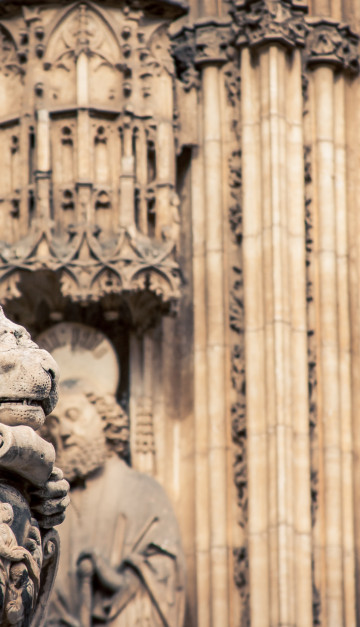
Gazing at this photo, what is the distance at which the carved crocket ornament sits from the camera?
6.36m

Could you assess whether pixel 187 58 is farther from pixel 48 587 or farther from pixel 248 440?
pixel 48 587

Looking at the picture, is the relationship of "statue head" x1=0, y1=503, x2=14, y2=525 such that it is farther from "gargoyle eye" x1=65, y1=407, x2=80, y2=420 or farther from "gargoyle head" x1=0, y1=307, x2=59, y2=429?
"gargoyle eye" x1=65, y1=407, x2=80, y2=420

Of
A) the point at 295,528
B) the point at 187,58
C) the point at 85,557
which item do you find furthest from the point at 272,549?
the point at 187,58

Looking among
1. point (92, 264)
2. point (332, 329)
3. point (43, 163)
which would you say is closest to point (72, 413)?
point (92, 264)

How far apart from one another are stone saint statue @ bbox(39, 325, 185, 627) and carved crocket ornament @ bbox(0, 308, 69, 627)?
738cm

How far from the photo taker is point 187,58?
596 inches

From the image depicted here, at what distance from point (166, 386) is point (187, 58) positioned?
6.77 ft

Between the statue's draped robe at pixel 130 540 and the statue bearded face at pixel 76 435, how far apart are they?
0.52 ft

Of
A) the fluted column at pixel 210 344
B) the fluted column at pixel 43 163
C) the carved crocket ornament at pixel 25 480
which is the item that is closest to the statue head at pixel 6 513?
the carved crocket ornament at pixel 25 480

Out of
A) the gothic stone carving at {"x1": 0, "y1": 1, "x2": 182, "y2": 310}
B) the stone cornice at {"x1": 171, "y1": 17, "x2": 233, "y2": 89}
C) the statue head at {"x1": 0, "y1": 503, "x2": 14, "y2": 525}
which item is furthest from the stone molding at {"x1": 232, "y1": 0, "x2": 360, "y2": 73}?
the statue head at {"x1": 0, "y1": 503, "x2": 14, "y2": 525}

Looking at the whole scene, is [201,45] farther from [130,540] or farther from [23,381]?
[23,381]

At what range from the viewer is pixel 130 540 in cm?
1421

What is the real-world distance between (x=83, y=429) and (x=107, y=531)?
63 cm

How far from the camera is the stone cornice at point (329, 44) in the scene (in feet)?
49.8
